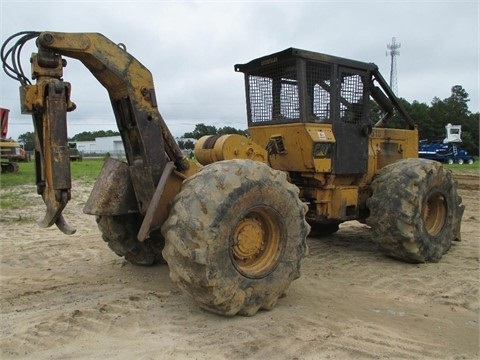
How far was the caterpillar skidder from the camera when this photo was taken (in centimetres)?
376

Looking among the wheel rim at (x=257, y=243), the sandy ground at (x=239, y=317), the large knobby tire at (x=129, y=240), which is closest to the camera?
the sandy ground at (x=239, y=317)

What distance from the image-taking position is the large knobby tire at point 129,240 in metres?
5.05

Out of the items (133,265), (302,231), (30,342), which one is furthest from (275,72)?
(30,342)

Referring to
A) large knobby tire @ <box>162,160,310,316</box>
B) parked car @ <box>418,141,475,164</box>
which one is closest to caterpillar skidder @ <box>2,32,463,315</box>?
large knobby tire @ <box>162,160,310,316</box>

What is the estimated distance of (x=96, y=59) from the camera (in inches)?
152

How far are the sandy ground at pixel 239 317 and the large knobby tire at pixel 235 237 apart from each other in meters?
0.26

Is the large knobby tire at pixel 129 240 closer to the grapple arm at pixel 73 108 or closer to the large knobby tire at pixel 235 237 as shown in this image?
the grapple arm at pixel 73 108

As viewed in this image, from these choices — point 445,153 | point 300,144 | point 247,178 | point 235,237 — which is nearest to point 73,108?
point 247,178

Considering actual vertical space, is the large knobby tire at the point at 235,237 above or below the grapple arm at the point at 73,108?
below

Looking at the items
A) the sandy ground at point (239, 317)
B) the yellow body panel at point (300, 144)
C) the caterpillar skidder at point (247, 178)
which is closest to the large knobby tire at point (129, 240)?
the caterpillar skidder at point (247, 178)

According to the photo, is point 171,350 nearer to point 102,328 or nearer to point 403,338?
point 102,328

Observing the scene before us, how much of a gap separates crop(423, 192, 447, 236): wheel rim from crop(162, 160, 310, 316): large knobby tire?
2.96m

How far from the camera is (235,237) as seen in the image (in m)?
4.04

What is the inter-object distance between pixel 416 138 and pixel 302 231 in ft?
12.7
